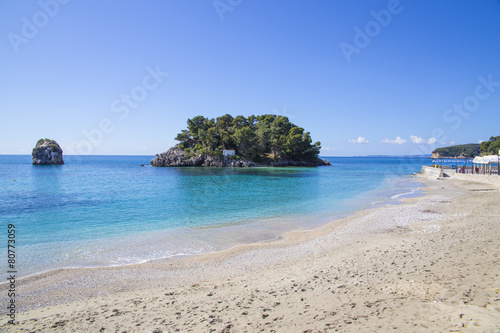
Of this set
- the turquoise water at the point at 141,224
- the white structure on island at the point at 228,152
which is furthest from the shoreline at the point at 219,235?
the white structure on island at the point at 228,152

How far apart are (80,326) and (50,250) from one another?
8.21 metres

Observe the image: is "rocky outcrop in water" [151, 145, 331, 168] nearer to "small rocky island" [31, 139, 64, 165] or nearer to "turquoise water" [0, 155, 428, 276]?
"small rocky island" [31, 139, 64, 165]

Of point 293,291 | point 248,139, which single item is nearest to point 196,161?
point 248,139

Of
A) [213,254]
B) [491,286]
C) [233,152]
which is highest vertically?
[233,152]

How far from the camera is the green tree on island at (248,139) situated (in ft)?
338

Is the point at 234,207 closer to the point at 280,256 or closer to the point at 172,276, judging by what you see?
the point at 280,256

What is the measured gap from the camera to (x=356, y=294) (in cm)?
700

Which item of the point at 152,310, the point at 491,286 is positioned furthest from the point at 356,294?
the point at 152,310

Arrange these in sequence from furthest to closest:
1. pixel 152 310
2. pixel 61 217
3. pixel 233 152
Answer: pixel 233 152, pixel 61 217, pixel 152 310

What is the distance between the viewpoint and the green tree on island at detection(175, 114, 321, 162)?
338 feet

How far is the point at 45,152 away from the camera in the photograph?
4176 inches

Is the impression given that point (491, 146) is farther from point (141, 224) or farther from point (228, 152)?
point (141, 224)

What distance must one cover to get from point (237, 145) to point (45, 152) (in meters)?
77.0

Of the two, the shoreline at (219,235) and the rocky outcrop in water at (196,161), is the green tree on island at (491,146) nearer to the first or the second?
the rocky outcrop in water at (196,161)
